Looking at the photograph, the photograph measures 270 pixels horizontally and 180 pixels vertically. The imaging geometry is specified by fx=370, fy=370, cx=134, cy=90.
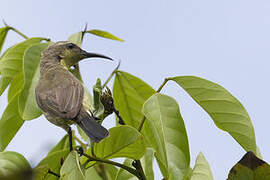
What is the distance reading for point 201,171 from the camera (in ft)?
5.86

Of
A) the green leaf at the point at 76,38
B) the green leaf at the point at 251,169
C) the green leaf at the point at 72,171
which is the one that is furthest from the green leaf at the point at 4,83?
the green leaf at the point at 251,169

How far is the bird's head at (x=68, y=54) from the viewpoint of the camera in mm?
3009

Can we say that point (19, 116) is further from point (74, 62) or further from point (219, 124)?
point (219, 124)

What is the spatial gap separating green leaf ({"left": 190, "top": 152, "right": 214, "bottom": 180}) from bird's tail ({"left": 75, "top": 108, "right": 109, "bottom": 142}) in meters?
0.46

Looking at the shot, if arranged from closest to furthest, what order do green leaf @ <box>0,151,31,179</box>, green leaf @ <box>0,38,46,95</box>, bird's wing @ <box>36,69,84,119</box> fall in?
green leaf @ <box>0,151,31,179</box> → bird's wing @ <box>36,69,84,119</box> → green leaf @ <box>0,38,46,95</box>

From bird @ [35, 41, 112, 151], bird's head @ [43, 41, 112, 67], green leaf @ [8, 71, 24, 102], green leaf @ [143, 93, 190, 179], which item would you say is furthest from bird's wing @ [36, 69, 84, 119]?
green leaf @ [143, 93, 190, 179]

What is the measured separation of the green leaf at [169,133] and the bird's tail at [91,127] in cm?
26

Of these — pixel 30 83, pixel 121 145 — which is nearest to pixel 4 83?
pixel 30 83

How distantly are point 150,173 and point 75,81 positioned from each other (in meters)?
0.95

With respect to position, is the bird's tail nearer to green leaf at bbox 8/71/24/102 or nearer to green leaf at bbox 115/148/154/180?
green leaf at bbox 115/148/154/180

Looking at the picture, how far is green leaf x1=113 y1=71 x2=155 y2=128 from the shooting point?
223cm

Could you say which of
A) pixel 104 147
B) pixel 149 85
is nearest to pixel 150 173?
pixel 104 147

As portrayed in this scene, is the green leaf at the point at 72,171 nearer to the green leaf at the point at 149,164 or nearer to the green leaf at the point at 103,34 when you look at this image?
the green leaf at the point at 149,164

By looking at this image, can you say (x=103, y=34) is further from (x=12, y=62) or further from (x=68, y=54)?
(x=12, y=62)
